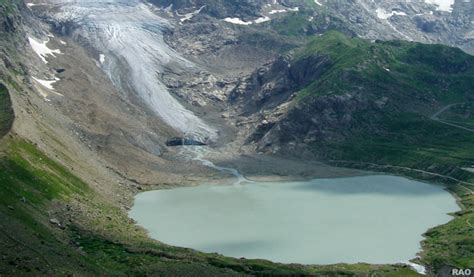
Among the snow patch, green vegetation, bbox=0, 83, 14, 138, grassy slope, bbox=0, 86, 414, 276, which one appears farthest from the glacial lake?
green vegetation, bbox=0, 83, 14, 138

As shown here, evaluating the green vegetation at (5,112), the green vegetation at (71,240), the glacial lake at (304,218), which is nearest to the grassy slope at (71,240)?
the green vegetation at (71,240)

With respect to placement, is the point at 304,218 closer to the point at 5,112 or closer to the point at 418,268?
the point at 418,268

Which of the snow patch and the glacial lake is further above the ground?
the glacial lake

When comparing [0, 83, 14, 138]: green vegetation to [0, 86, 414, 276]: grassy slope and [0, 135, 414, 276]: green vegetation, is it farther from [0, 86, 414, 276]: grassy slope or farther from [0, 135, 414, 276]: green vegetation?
[0, 135, 414, 276]: green vegetation

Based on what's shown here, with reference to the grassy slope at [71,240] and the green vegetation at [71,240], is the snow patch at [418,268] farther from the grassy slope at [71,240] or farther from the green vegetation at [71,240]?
the grassy slope at [71,240]

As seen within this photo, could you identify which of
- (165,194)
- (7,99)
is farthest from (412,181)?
(7,99)
